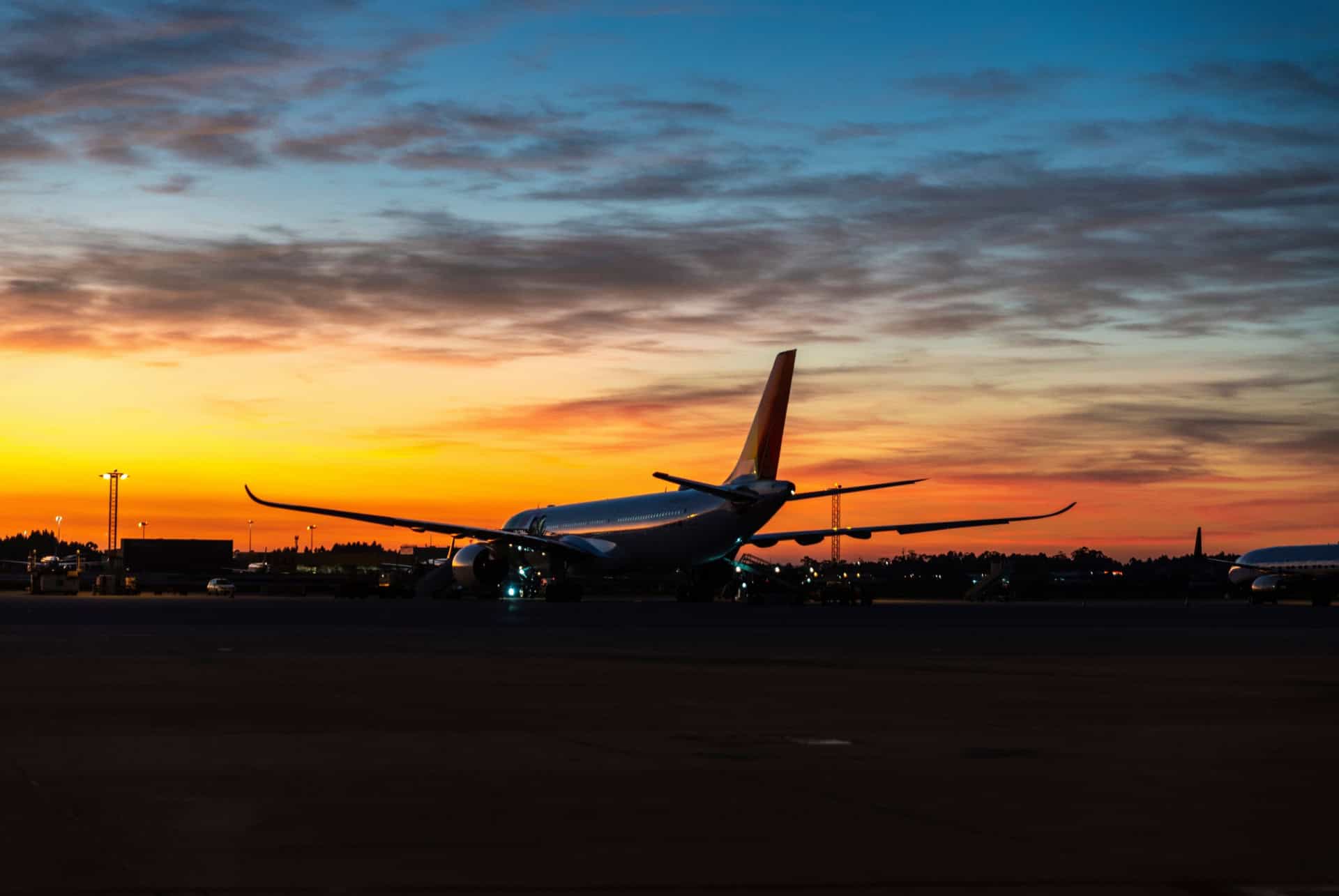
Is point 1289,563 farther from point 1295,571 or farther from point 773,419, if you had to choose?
point 773,419

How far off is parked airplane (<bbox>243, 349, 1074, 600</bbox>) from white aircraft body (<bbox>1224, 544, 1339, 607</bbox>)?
61.8ft

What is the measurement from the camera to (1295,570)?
93750 millimetres

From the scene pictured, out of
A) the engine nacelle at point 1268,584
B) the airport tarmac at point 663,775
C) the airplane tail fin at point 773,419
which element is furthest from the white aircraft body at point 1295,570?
the airport tarmac at point 663,775

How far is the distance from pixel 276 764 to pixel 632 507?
229 feet

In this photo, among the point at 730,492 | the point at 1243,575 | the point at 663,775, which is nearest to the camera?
the point at 663,775

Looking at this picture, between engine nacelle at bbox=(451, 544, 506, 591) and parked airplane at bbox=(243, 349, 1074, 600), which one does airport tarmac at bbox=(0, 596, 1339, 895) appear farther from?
engine nacelle at bbox=(451, 544, 506, 591)

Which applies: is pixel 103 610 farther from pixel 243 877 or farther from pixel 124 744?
pixel 243 877

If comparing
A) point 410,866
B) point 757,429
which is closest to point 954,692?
point 410,866

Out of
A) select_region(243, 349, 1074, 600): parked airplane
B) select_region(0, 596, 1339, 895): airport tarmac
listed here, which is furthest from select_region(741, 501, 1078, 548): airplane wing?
select_region(0, 596, 1339, 895): airport tarmac

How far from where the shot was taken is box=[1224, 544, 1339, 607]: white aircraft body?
85688 millimetres

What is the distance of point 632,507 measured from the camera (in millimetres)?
82562

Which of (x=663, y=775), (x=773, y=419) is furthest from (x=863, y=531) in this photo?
(x=663, y=775)

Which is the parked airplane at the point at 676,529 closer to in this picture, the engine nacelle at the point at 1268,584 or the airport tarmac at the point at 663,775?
the engine nacelle at the point at 1268,584

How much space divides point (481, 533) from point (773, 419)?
18580 millimetres
